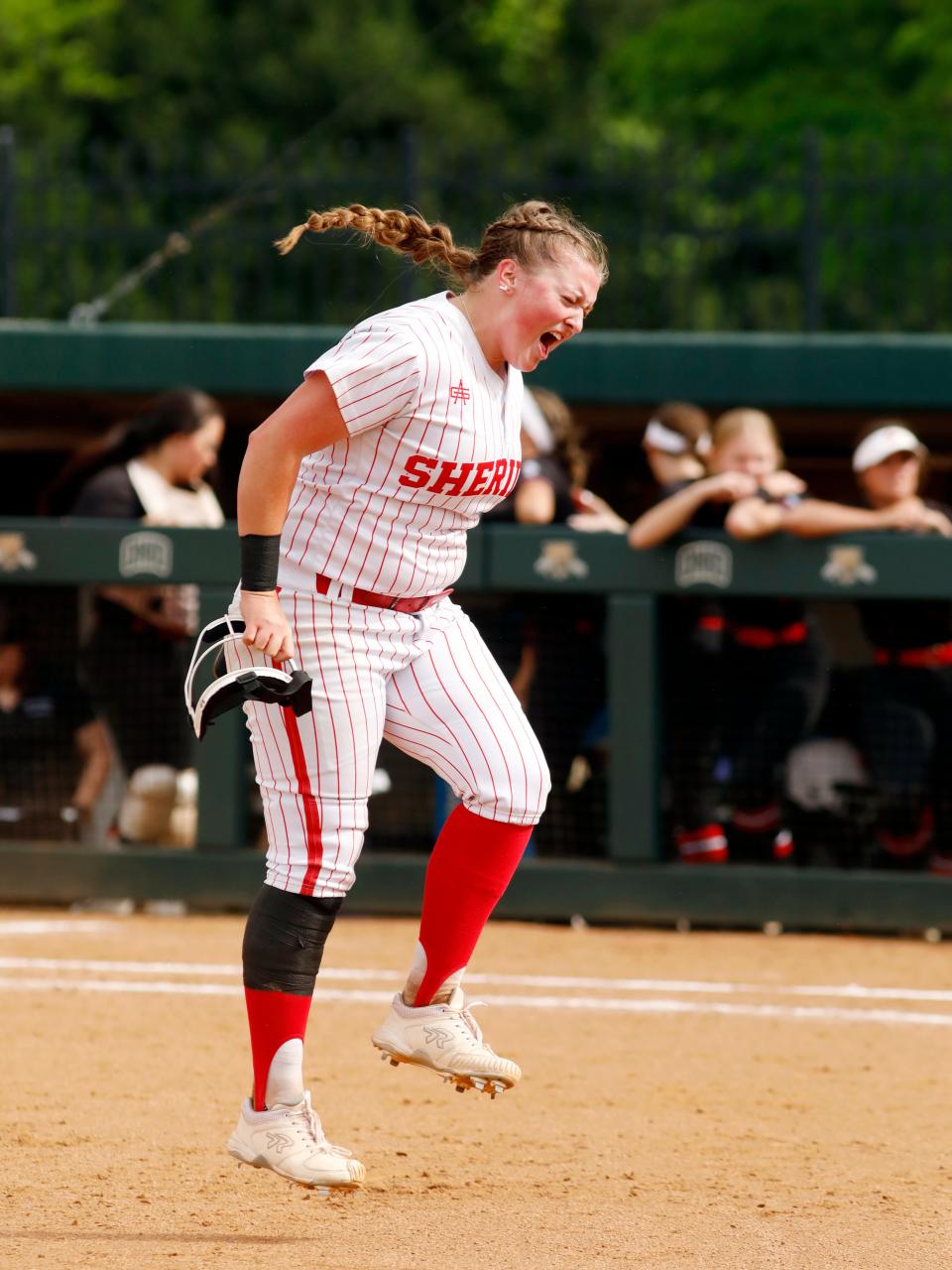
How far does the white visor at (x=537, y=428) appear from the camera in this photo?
6.91 meters

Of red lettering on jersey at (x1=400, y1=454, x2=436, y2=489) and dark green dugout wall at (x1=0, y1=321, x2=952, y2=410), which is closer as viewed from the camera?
red lettering on jersey at (x1=400, y1=454, x2=436, y2=489)

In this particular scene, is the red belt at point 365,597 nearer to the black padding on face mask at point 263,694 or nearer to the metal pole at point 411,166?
the black padding on face mask at point 263,694

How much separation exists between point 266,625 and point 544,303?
2.59ft

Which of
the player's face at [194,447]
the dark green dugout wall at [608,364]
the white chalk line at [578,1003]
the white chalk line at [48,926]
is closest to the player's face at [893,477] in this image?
the dark green dugout wall at [608,364]

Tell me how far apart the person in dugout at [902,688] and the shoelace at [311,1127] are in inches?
139

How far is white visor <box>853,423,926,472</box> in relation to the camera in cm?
656

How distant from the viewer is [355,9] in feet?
102

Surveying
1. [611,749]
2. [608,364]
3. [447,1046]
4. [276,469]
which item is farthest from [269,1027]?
[608,364]

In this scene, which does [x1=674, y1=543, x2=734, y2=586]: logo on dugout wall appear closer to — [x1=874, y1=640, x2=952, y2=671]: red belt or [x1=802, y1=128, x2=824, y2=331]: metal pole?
[x1=874, y1=640, x2=952, y2=671]: red belt

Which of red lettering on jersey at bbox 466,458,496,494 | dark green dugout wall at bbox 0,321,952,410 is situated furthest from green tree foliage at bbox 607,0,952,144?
red lettering on jersey at bbox 466,458,496,494

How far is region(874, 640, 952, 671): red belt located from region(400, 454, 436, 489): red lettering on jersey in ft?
11.4

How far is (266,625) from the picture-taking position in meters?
3.38

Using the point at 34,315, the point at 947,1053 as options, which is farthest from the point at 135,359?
the point at 947,1053

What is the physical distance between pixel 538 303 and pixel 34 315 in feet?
22.0
